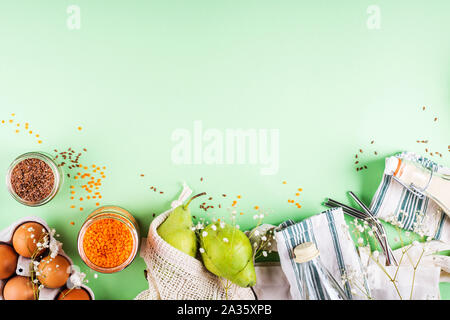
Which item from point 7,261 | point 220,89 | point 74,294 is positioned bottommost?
point 74,294

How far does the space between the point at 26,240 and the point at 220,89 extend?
2.61 ft

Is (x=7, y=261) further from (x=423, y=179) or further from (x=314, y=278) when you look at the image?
(x=423, y=179)

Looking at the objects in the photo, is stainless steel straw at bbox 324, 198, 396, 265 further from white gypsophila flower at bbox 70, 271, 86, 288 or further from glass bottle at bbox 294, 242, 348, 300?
white gypsophila flower at bbox 70, 271, 86, 288

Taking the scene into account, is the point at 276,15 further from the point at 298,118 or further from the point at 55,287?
the point at 55,287

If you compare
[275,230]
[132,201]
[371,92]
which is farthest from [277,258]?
[371,92]

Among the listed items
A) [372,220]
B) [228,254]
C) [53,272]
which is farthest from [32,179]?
[372,220]

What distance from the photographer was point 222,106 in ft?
3.76

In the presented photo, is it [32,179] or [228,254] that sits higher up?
[32,179]

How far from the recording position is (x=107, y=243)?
3.29ft

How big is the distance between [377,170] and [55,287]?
1.14m

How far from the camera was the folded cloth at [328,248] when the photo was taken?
3.53ft

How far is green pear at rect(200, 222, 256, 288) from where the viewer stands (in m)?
1.01

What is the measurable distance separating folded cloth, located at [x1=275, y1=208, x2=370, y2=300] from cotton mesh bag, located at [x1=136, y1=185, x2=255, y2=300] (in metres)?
0.19

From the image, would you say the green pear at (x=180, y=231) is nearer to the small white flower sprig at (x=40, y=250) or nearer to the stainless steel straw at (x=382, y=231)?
the small white flower sprig at (x=40, y=250)
